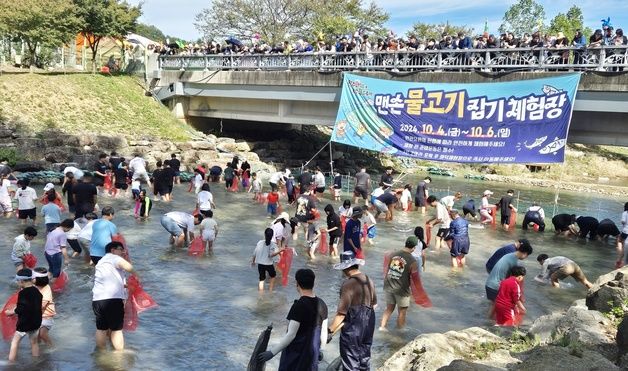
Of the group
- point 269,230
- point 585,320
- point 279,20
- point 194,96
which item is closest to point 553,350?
point 585,320

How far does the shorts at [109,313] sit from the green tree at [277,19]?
141ft

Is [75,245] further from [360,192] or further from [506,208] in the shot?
[506,208]

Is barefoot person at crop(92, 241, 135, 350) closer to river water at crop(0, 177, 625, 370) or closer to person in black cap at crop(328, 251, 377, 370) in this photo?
river water at crop(0, 177, 625, 370)

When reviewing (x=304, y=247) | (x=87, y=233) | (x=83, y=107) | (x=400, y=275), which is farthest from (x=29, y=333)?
(x=83, y=107)

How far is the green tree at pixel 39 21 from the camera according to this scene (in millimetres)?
30672

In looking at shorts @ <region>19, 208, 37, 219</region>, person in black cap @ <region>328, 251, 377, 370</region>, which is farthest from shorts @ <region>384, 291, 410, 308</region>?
shorts @ <region>19, 208, 37, 219</region>

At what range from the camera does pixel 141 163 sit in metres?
20.8

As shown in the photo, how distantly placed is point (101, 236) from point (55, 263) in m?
0.98

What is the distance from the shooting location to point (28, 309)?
7516mm

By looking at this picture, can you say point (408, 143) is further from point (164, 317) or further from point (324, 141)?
point (324, 141)

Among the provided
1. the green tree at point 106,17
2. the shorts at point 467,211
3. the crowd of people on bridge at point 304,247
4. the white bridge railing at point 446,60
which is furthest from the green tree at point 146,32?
the shorts at point 467,211

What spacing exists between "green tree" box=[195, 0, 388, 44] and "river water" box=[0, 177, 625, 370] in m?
33.9

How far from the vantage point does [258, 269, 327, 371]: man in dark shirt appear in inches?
228

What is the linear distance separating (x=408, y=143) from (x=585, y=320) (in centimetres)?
1358
